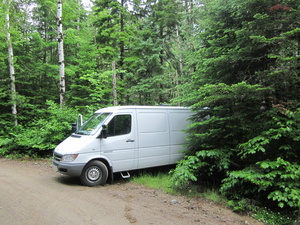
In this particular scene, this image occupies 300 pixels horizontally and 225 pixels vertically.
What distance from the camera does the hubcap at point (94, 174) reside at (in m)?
6.24

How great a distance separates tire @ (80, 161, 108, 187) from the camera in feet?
20.2

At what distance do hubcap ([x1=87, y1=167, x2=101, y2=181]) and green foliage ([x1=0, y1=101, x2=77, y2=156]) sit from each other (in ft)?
13.9

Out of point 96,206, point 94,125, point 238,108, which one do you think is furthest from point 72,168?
point 238,108

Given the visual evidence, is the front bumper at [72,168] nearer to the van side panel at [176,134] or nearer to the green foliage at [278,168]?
the van side panel at [176,134]

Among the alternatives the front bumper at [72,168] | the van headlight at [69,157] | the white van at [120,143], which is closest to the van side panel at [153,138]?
the white van at [120,143]

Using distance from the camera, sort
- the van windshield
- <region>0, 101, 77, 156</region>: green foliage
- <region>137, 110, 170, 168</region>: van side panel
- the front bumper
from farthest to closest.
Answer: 1. <region>0, 101, 77, 156</region>: green foliage
2. <region>137, 110, 170, 168</region>: van side panel
3. the van windshield
4. the front bumper

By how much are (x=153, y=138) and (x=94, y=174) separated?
90.5 inches

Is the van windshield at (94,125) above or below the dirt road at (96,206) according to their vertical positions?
above

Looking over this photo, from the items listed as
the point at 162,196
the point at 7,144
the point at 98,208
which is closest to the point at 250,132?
the point at 162,196

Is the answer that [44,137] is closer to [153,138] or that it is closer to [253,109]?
[153,138]

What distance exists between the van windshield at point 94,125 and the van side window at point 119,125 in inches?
12.2

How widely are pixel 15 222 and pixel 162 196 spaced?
335 centimetres

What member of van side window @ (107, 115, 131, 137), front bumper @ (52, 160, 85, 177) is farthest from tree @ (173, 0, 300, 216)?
front bumper @ (52, 160, 85, 177)

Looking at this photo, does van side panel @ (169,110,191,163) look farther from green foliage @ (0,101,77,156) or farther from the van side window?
green foliage @ (0,101,77,156)
